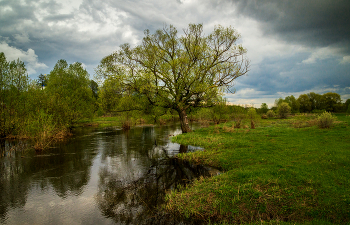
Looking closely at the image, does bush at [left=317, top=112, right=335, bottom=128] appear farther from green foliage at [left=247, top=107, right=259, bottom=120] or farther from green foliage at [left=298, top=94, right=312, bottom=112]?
green foliage at [left=298, top=94, right=312, bottom=112]

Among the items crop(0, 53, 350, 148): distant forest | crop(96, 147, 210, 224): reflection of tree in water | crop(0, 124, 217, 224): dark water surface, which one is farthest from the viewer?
crop(0, 53, 350, 148): distant forest

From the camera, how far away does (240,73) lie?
2295 centimetres

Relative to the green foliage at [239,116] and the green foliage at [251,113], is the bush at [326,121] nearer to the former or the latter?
the green foliage at [251,113]

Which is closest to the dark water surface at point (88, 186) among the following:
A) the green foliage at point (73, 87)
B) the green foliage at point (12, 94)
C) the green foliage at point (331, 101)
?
the green foliage at point (12, 94)

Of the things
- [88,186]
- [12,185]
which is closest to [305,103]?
[88,186]

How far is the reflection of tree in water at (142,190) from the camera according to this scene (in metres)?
6.65

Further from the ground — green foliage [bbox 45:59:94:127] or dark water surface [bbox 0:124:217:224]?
green foliage [bbox 45:59:94:127]

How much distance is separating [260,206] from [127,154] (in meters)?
12.6

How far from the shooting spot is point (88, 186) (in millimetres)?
9633

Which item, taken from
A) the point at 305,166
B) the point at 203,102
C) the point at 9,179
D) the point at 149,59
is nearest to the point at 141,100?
the point at 149,59

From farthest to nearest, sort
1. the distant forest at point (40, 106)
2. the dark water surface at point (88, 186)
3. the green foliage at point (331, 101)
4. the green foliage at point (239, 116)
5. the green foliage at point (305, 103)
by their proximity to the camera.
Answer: the green foliage at point (305, 103) → the green foliage at point (331, 101) → the green foliage at point (239, 116) → the distant forest at point (40, 106) → the dark water surface at point (88, 186)

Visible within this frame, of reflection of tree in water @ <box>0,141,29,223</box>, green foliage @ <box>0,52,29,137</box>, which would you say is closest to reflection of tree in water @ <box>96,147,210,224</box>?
reflection of tree in water @ <box>0,141,29,223</box>

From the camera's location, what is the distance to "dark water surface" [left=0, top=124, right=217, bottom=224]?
681 centimetres

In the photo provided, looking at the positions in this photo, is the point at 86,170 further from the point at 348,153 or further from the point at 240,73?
the point at 240,73
